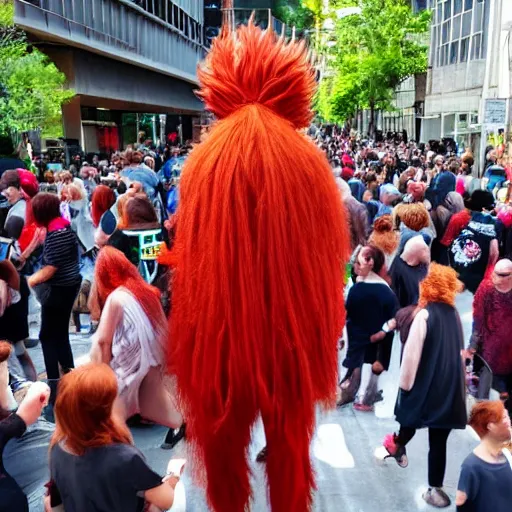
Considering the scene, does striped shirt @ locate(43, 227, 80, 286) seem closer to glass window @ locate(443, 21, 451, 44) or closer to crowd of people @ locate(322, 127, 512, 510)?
crowd of people @ locate(322, 127, 512, 510)

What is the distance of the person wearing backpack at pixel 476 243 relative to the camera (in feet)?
19.2

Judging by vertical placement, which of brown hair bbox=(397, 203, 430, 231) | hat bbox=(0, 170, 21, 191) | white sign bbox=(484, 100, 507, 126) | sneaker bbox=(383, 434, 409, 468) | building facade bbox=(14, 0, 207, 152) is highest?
building facade bbox=(14, 0, 207, 152)

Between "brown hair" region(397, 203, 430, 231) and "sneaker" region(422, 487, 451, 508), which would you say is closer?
"sneaker" region(422, 487, 451, 508)

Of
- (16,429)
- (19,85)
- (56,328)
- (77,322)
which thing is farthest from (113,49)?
(16,429)

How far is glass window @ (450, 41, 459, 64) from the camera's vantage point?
26.6 metres

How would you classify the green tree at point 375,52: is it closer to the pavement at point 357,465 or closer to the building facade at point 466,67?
the building facade at point 466,67

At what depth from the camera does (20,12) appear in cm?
1103

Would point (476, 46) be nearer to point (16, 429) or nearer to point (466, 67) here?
point (466, 67)

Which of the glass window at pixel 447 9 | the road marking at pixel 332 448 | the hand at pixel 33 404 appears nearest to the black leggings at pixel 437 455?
the road marking at pixel 332 448

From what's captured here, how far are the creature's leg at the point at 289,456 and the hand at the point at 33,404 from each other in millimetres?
936

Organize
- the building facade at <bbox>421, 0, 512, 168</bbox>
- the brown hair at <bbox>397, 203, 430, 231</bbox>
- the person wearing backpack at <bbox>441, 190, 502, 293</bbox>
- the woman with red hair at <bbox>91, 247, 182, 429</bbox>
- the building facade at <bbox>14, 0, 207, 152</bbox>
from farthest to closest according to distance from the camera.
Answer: the building facade at <bbox>421, 0, 512, 168</bbox> < the building facade at <bbox>14, 0, 207, 152</bbox> < the person wearing backpack at <bbox>441, 190, 502, 293</bbox> < the brown hair at <bbox>397, 203, 430, 231</bbox> < the woman with red hair at <bbox>91, 247, 182, 429</bbox>

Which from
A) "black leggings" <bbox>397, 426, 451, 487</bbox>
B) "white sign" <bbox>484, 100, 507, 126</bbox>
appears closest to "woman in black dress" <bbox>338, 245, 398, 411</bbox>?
"black leggings" <bbox>397, 426, 451, 487</bbox>

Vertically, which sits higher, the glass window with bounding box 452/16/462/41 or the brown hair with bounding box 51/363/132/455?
the glass window with bounding box 452/16/462/41

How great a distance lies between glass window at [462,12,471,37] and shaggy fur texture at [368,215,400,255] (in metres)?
22.5
